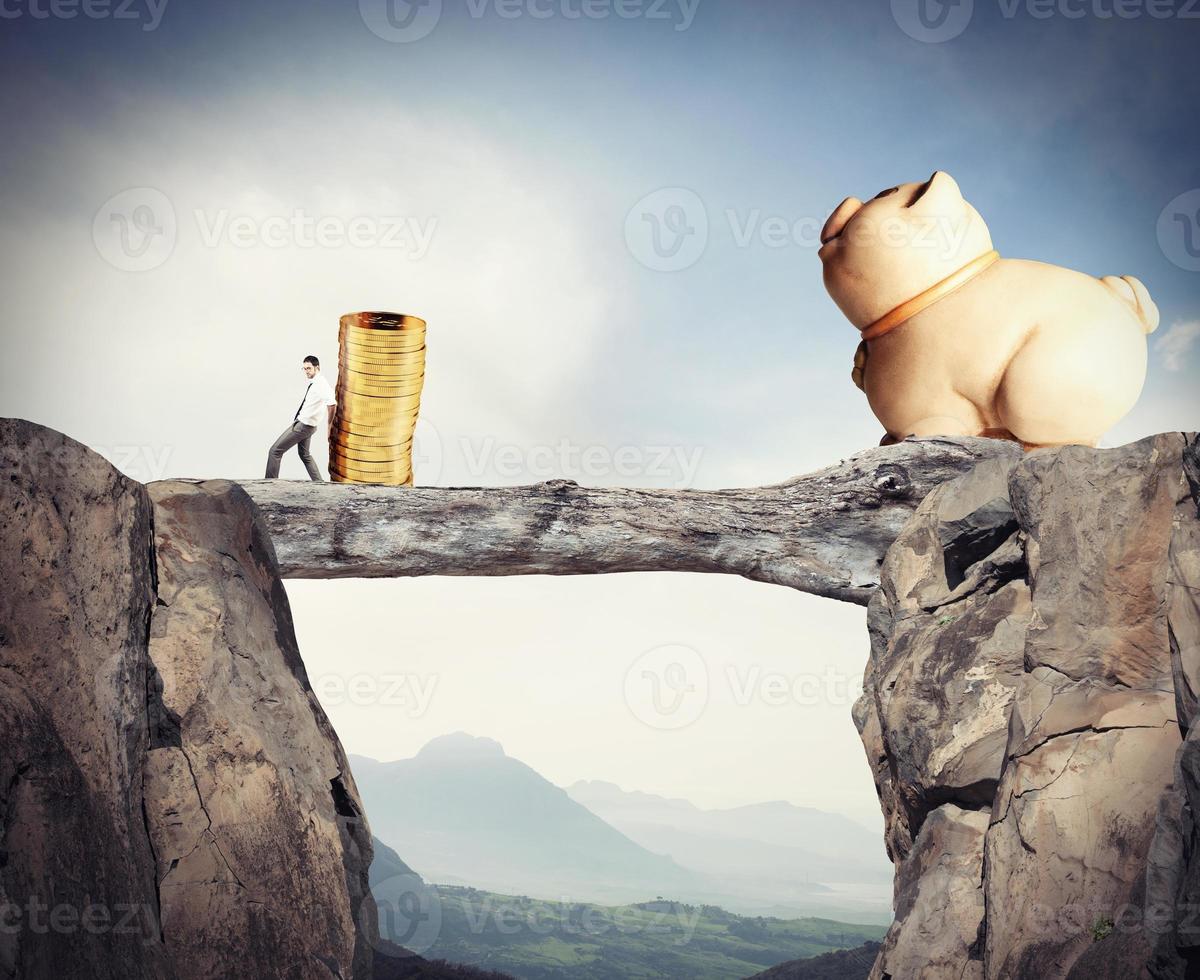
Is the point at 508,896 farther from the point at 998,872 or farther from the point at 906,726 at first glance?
the point at 998,872

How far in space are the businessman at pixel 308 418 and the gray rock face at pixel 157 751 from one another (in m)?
1.21

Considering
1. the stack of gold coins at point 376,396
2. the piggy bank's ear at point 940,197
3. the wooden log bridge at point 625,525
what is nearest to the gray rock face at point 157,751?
the wooden log bridge at point 625,525

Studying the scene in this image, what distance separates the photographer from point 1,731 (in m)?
2.37

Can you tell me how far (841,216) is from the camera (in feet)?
16.2

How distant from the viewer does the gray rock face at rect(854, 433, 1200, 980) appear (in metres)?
2.66

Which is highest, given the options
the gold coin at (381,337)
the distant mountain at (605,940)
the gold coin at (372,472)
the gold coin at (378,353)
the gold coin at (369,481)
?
the gold coin at (381,337)

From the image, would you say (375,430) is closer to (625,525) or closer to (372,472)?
(372,472)

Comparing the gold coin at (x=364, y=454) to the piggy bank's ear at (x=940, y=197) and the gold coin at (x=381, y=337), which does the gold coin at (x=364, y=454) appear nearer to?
the gold coin at (x=381, y=337)

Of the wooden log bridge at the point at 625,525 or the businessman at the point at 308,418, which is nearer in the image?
the wooden log bridge at the point at 625,525

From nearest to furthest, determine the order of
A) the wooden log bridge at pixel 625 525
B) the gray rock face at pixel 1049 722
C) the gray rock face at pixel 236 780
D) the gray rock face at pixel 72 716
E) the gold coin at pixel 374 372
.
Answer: the gray rock face at pixel 72 716, the gray rock face at pixel 1049 722, the gray rock face at pixel 236 780, the wooden log bridge at pixel 625 525, the gold coin at pixel 374 372

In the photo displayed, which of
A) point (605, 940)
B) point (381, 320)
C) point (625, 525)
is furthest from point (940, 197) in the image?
point (605, 940)

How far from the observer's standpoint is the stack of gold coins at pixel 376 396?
479cm

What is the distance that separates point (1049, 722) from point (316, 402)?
3.49 meters

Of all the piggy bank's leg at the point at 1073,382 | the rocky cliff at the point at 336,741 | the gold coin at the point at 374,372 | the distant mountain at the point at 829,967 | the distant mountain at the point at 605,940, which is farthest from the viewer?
the distant mountain at the point at 605,940
